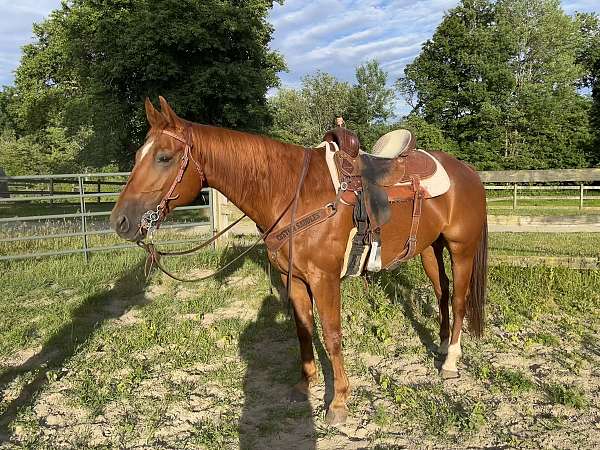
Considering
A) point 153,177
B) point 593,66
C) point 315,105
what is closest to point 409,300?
point 153,177

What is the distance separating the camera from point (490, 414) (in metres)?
2.99

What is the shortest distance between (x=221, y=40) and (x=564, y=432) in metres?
16.7

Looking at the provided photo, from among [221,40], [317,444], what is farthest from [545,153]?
[317,444]

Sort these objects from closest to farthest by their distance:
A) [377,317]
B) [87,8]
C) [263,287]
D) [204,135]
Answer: [204,135] → [377,317] → [263,287] → [87,8]

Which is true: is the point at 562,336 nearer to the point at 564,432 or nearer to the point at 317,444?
the point at 564,432

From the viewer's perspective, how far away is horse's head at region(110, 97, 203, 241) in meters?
2.54

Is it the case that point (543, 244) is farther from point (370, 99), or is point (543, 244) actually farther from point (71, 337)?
point (370, 99)

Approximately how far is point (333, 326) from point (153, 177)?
5.22 ft

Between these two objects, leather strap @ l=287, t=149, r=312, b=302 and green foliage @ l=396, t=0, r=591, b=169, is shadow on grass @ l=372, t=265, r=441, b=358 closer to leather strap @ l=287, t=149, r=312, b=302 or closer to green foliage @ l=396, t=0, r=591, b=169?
leather strap @ l=287, t=149, r=312, b=302

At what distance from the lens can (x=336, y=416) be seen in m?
2.98

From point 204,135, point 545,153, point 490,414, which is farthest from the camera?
point 545,153

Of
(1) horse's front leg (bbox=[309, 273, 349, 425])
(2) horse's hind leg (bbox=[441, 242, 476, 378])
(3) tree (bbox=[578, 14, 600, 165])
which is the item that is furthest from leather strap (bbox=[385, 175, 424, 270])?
(3) tree (bbox=[578, 14, 600, 165])

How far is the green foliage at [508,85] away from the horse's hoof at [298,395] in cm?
2885

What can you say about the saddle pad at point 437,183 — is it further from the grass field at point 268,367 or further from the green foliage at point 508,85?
the green foliage at point 508,85
